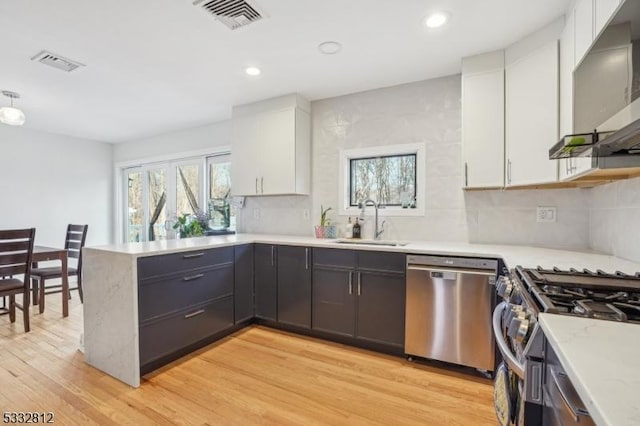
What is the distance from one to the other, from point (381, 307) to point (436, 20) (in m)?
2.05

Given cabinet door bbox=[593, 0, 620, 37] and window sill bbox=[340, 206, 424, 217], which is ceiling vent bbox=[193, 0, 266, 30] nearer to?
cabinet door bbox=[593, 0, 620, 37]

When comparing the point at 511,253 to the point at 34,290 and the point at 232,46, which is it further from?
the point at 34,290

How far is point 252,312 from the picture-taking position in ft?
10.0

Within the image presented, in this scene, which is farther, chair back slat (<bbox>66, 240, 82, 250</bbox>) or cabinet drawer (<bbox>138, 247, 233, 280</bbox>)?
chair back slat (<bbox>66, 240, 82, 250</bbox>)

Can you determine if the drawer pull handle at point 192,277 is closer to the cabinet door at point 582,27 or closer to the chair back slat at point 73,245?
the chair back slat at point 73,245

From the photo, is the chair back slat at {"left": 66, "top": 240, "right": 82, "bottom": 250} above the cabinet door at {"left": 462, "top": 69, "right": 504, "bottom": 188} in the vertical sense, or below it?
below

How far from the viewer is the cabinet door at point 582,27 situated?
4.97ft

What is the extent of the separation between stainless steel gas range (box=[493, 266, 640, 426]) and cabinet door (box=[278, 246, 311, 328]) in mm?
1682

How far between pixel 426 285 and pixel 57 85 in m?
3.80

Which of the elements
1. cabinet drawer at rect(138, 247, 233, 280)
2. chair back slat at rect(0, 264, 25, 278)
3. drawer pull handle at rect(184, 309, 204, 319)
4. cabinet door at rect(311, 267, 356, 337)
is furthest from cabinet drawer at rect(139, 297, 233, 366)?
chair back slat at rect(0, 264, 25, 278)

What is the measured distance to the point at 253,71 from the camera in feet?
8.96

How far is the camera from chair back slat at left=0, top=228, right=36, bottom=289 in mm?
2797

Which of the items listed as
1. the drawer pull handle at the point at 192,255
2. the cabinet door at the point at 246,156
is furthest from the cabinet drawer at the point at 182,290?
the cabinet door at the point at 246,156

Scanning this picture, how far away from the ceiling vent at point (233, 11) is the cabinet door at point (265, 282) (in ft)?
5.93
